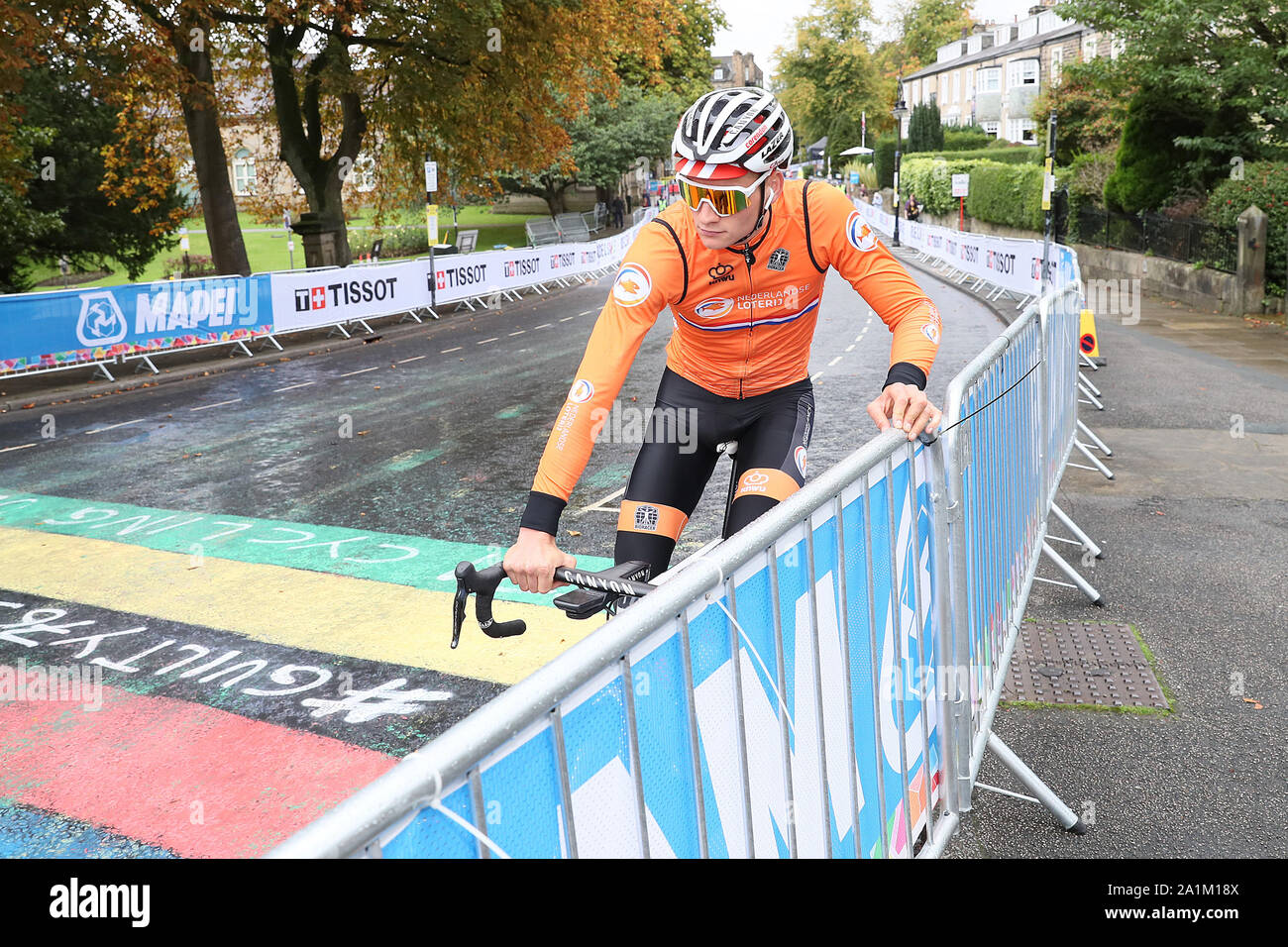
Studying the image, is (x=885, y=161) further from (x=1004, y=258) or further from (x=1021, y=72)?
(x=1004, y=258)

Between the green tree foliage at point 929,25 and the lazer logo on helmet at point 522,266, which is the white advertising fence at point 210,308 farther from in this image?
the green tree foliage at point 929,25

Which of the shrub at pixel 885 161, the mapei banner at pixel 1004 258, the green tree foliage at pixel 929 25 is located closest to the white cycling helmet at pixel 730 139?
→ the mapei banner at pixel 1004 258

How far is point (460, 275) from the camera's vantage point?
27781 millimetres

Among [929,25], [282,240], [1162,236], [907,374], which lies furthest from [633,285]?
[929,25]

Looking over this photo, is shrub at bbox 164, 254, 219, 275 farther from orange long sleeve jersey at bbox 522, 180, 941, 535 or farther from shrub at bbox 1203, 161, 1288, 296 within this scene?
orange long sleeve jersey at bbox 522, 180, 941, 535

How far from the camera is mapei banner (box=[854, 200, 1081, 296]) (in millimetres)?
18062

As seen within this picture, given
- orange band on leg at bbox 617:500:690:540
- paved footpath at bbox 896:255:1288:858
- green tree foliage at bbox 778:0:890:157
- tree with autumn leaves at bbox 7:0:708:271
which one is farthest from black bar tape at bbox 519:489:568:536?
green tree foliage at bbox 778:0:890:157

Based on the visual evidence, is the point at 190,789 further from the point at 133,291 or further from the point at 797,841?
the point at 133,291

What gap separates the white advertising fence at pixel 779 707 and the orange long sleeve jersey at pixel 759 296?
1.20ft

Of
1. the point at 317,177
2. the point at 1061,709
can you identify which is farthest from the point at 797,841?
the point at 317,177

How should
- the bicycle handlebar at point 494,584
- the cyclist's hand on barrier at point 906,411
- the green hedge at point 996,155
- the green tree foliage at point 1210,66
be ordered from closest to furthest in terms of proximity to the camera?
the bicycle handlebar at point 494,584, the cyclist's hand on barrier at point 906,411, the green tree foliage at point 1210,66, the green hedge at point 996,155

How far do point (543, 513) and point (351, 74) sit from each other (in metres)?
23.8

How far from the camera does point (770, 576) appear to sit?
2.46 m

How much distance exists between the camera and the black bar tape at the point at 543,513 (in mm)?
2939
